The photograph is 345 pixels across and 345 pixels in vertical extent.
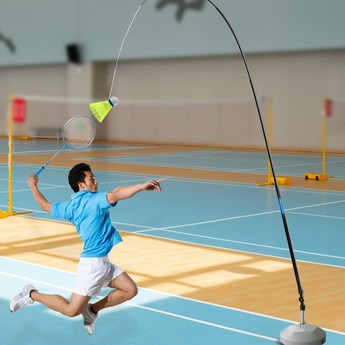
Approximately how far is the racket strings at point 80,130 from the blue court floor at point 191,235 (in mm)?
1396

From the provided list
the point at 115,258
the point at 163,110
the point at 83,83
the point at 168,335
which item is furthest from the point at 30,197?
the point at 83,83

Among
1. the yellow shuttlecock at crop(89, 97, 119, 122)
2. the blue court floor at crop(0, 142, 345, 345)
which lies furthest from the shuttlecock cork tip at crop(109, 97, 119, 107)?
the blue court floor at crop(0, 142, 345, 345)

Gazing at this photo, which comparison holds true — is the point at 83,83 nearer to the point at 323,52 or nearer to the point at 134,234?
the point at 323,52

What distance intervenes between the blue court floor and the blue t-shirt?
0.69 m

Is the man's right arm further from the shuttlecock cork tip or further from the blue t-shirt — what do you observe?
the shuttlecock cork tip

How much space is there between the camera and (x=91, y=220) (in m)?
5.66

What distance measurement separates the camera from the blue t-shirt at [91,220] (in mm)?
5648

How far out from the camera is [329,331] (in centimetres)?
610

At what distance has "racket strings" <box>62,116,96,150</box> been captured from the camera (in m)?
6.94

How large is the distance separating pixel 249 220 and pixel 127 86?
2295cm

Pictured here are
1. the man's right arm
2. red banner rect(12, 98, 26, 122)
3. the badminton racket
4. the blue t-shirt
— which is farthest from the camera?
red banner rect(12, 98, 26, 122)

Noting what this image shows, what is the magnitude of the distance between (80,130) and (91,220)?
5.26 ft

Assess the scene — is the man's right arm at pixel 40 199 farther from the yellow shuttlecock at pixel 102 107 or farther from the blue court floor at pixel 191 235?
the blue court floor at pixel 191 235

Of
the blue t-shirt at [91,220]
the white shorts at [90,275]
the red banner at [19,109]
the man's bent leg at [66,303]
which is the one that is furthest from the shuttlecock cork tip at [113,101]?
the red banner at [19,109]
